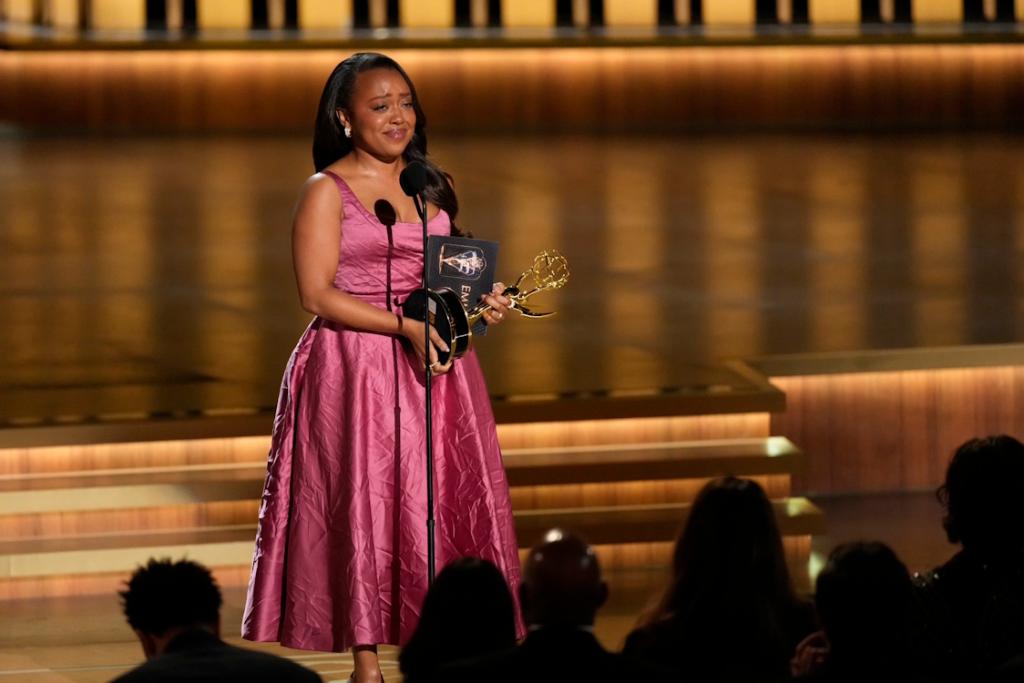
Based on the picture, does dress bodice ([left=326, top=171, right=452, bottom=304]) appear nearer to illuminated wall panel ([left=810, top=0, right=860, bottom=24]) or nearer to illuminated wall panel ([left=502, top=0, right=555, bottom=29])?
illuminated wall panel ([left=502, top=0, right=555, bottom=29])

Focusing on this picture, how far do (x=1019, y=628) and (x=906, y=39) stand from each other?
33.0 feet

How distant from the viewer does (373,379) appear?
321cm

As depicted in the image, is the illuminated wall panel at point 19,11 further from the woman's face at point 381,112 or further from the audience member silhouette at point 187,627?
the audience member silhouette at point 187,627

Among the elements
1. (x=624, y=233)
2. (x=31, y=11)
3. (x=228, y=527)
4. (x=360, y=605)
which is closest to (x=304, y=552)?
(x=360, y=605)

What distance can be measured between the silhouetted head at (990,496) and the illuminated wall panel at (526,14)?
32.4 feet

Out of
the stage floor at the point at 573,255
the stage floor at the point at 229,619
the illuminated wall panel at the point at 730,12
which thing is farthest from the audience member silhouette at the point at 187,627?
the illuminated wall panel at the point at 730,12

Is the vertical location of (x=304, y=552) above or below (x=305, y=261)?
below

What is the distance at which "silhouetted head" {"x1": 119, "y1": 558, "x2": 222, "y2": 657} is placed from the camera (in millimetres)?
2182

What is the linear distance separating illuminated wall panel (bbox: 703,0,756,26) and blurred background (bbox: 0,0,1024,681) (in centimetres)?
2

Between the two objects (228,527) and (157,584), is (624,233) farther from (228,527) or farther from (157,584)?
(157,584)

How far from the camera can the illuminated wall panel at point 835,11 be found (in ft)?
40.3

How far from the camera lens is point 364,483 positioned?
3184 millimetres

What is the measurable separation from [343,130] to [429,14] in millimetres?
9106

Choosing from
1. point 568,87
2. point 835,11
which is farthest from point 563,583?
point 835,11
